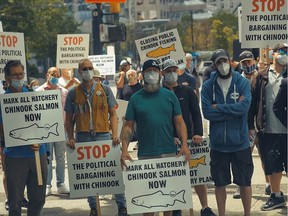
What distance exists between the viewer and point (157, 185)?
7.43 meters

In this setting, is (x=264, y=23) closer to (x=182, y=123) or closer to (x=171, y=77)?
(x=171, y=77)

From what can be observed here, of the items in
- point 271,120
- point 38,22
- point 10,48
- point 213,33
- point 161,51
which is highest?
point 38,22

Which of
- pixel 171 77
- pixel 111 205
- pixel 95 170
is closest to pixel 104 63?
pixel 111 205

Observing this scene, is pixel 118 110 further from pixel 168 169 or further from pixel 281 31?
pixel 168 169

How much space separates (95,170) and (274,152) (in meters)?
2.12

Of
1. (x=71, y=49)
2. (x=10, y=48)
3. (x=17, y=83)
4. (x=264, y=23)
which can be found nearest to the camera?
(x=17, y=83)

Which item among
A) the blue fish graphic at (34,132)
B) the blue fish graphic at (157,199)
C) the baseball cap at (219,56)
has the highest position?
the baseball cap at (219,56)

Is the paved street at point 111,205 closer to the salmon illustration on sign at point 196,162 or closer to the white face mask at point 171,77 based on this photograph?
the salmon illustration on sign at point 196,162

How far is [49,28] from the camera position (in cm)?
7181

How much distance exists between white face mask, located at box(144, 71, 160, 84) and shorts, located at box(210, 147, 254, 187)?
116 cm

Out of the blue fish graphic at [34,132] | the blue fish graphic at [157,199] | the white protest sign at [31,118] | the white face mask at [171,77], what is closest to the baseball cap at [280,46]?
the white face mask at [171,77]

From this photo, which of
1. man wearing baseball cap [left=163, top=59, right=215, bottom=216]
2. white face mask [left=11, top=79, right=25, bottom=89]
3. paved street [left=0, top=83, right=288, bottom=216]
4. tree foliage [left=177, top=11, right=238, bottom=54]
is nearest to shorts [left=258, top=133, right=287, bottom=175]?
paved street [left=0, top=83, right=288, bottom=216]

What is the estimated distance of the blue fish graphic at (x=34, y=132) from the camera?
7816mm

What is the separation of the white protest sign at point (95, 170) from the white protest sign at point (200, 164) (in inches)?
32.7
